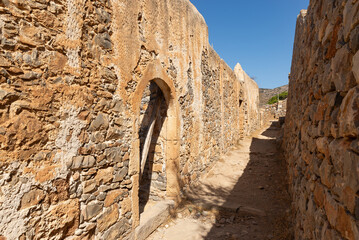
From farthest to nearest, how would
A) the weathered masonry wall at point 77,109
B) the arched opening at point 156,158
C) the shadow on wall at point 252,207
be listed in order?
the arched opening at point 156,158 → the shadow on wall at point 252,207 → the weathered masonry wall at point 77,109

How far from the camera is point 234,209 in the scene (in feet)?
Answer: 12.3

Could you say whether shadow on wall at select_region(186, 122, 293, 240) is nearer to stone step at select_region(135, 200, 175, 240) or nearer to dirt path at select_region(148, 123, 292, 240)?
dirt path at select_region(148, 123, 292, 240)

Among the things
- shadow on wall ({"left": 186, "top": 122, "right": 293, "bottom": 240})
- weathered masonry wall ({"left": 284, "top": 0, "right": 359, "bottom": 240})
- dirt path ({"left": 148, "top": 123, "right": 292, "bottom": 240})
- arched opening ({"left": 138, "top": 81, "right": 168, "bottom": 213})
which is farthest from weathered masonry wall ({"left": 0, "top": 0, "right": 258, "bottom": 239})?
weathered masonry wall ({"left": 284, "top": 0, "right": 359, "bottom": 240})

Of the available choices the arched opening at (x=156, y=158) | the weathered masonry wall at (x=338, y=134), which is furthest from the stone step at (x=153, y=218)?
the weathered masonry wall at (x=338, y=134)

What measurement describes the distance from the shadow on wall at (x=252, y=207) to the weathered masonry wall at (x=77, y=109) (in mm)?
911

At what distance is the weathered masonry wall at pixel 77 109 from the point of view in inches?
62.2

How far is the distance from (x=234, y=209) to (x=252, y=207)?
0.36 m

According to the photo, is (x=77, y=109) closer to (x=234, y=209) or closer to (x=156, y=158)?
(x=156, y=158)

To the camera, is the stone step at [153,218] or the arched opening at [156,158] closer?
the stone step at [153,218]

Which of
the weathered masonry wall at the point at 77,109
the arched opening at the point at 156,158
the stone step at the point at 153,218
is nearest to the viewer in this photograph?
the weathered masonry wall at the point at 77,109

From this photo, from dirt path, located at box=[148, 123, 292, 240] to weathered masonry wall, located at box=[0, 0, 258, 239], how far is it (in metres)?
0.55

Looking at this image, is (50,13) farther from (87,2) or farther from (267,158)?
(267,158)

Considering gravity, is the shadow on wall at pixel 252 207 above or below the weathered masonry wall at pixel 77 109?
below

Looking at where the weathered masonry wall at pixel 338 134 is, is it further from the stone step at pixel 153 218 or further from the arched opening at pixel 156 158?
the arched opening at pixel 156 158
